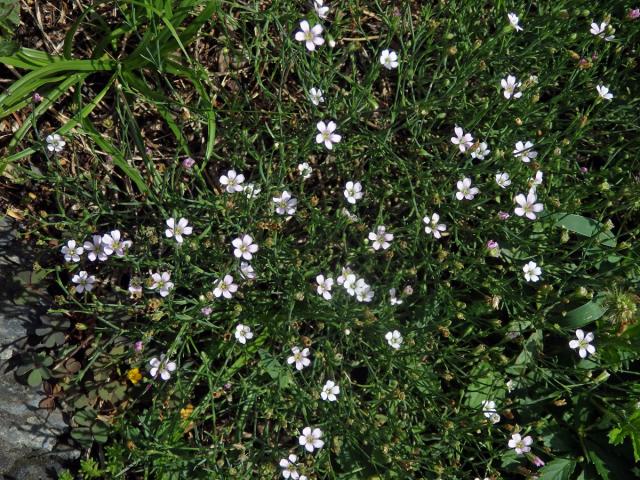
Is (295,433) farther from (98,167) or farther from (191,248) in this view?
(98,167)

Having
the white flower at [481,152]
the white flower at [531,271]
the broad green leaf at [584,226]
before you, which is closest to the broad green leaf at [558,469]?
the white flower at [531,271]

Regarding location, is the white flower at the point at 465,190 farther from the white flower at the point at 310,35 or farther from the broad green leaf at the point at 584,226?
the white flower at the point at 310,35

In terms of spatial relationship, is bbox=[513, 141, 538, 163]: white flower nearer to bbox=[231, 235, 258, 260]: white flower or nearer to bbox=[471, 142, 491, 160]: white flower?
bbox=[471, 142, 491, 160]: white flower

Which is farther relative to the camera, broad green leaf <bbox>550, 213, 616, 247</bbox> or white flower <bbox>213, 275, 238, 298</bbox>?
broad green leaf <bbox>550, 213, 616, 247</bbox>

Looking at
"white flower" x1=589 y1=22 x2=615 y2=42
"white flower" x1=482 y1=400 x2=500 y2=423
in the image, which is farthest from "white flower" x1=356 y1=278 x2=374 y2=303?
"white flower" x1=589 y1=22 x2=615 y2=42

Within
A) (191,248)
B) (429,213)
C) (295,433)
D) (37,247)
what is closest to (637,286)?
(429,213)

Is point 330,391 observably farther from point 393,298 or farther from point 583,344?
point 583,344

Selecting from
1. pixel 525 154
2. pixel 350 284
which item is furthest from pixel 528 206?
pixel 350 284
